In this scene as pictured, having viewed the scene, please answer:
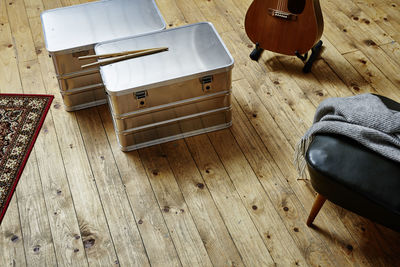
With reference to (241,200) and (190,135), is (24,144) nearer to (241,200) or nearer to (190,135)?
(190,135)

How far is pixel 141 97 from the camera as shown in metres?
2.04

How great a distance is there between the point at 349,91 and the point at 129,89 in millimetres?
1254

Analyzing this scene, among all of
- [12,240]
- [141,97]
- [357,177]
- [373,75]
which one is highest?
[357,177]

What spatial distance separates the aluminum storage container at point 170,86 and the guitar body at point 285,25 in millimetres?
423

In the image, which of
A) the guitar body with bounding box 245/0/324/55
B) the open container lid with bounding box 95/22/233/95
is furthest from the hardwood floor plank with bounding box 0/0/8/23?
the guitar body with bounding box 245/0/324/55

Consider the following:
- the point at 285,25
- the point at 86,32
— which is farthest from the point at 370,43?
the point at 86,32

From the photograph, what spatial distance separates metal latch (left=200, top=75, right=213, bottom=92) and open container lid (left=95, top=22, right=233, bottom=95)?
3cm

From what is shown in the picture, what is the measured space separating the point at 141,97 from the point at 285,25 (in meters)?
0.96

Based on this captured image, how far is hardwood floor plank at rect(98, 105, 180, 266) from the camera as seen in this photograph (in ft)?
6.12

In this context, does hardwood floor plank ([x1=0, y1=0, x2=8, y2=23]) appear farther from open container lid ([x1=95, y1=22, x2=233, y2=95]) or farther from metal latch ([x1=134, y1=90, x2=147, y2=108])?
metal latch ([x1=134, y1=90, x2=147, y2=108])

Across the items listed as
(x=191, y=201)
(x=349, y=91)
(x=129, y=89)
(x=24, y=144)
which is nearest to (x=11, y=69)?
(x=24, y=144)

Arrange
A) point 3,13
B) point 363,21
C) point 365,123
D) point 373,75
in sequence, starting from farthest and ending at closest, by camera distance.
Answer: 1. point 3,13
2. point 363,21
3. point 373,75
4. point 365,123

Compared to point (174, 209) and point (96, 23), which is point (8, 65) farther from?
point (174, 209)

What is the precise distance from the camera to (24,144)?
2.27m
